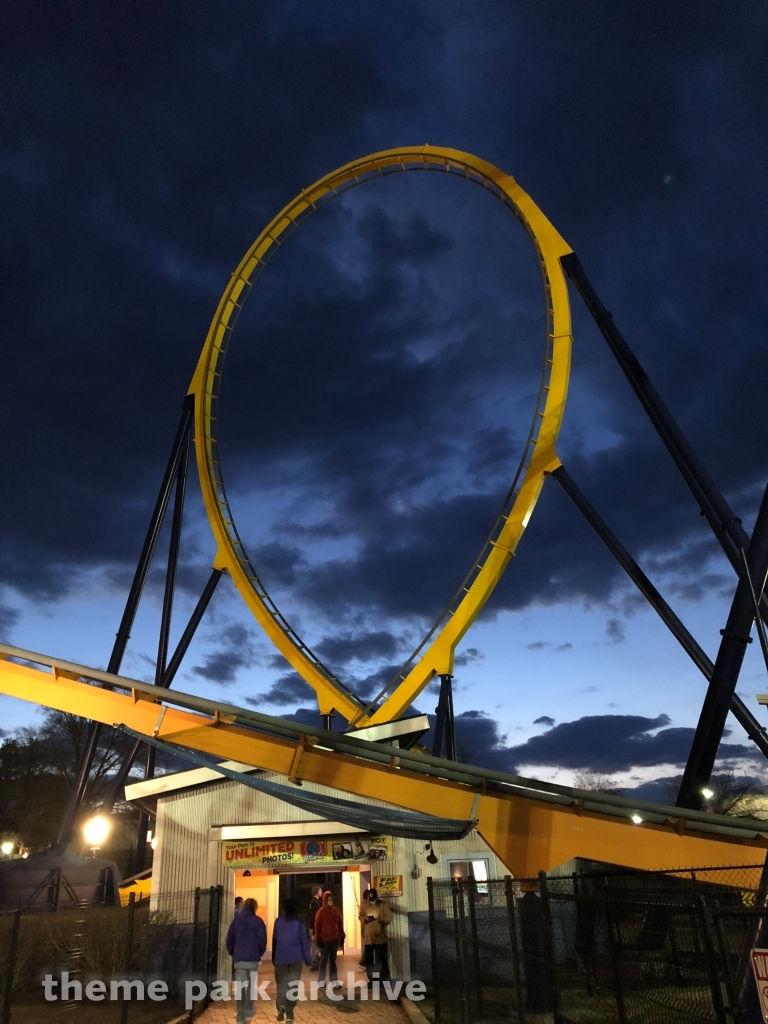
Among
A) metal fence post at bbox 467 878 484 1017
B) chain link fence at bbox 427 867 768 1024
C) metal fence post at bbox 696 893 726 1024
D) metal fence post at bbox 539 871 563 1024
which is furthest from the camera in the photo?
metal fence post at bbox 467 878 484 1017

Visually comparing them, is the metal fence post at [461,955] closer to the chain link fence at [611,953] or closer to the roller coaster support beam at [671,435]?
the chain link fence at [611,953]

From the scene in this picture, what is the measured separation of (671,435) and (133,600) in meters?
11.3

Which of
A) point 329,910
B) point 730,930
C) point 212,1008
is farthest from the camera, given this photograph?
point 329,910

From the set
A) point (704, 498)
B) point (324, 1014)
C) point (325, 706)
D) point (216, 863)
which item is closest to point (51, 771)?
point (325, 706)

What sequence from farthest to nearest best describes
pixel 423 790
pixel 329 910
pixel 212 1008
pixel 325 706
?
pixel 325 706 → pixel 329 910 → pixel 212 1008 → pixel 423 790

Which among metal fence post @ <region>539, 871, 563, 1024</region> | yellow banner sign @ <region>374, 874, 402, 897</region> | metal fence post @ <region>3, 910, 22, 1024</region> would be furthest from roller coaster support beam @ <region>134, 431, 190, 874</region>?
metal fence post @ <region>539, 871, 563, 1024</region>

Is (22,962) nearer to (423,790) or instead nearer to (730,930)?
(423,790)

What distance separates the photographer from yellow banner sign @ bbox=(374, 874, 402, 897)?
1149 centimetres

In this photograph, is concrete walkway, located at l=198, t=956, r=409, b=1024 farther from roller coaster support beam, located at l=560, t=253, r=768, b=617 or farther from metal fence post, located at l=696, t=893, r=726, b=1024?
roller coaster support beam, located at l=560, t=253, r=768, b=617

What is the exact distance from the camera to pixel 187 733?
247 inches

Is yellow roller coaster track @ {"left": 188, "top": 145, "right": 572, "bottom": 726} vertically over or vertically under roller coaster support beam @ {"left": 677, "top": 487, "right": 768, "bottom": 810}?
over

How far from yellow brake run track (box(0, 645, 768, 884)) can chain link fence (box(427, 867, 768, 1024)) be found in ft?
0.71

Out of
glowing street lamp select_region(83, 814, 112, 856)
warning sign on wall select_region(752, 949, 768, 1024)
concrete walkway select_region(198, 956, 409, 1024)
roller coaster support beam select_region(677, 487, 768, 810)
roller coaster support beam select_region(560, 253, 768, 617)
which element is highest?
roller coaster support beam select_region(560, 253, 768, 617)

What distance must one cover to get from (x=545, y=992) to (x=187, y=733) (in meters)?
4.53
